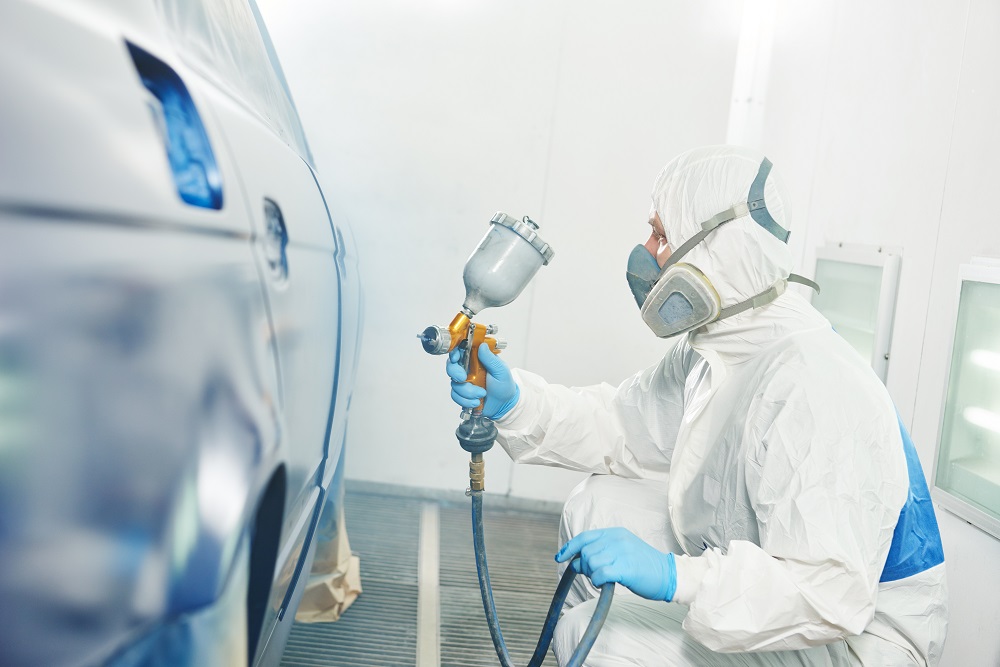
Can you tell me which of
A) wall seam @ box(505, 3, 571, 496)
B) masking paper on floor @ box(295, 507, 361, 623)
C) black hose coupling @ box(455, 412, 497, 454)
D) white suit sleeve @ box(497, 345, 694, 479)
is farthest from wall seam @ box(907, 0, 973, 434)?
masking paper on floor @ box(295, 507, 361, 623)

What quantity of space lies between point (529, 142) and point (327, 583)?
1.79 metres

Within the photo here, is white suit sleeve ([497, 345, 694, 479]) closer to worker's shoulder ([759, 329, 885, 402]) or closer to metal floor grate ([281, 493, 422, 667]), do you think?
worker's shoulder ([759, 329, 885, 402])

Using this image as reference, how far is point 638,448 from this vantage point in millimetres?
2041

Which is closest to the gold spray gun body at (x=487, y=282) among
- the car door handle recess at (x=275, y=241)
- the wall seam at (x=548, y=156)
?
the car door handle recess at (x=275, y=241)

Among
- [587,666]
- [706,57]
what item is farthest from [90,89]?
[706,57]

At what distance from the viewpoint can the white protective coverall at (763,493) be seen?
1.30m

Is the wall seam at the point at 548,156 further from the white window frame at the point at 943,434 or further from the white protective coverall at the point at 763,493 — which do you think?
the white window frame at the point at 943,434

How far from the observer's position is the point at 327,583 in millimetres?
2158

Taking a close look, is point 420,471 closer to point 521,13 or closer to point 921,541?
point 521,13

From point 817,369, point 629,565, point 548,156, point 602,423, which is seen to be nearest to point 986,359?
point 817,369

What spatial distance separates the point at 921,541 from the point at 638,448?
2.34 ft

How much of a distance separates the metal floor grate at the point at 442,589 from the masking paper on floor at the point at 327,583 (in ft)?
0.11

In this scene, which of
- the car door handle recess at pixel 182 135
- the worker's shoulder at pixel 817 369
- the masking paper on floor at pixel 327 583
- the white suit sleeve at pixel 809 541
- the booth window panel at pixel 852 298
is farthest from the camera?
the booth window panel at pixel 852 298

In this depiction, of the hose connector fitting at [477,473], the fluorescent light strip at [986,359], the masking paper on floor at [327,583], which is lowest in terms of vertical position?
the masking paper on floor at [327,583]
